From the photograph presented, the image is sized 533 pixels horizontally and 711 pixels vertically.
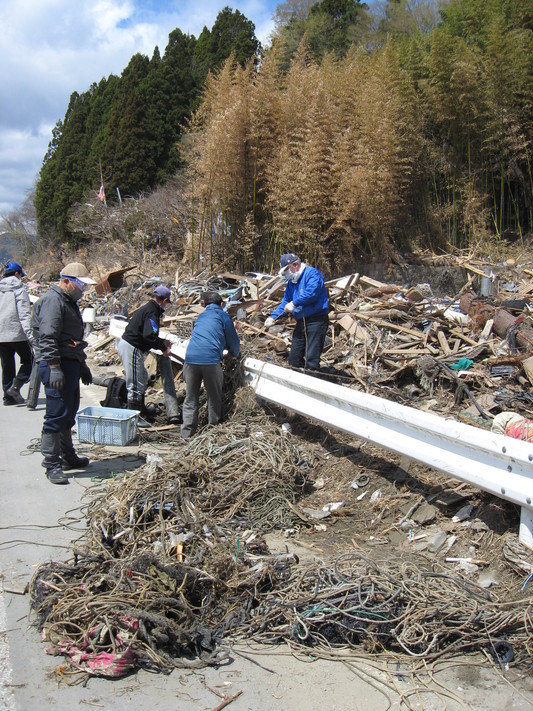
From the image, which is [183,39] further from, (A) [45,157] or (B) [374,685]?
(B) [374,685]

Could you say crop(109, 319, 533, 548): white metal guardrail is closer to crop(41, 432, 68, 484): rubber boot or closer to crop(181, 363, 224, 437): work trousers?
crop(181, 363, 224, 437): work trousers

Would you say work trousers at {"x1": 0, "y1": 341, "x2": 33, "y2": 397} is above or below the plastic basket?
above

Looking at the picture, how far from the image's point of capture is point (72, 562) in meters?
4.13

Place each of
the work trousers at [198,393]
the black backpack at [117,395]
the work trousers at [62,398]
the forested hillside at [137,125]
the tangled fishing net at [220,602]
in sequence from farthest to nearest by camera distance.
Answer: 1. the forested hillside at [137,125]
2. the black backpack at [117,395]
3. the work trousers at [198,393]
4. the work trousers at [62,398]
5. the tangled fishing net at [220,602]

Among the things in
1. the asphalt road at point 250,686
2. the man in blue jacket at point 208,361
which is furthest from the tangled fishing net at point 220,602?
the man in blue jacket at point 208,361

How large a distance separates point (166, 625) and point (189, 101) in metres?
29.1

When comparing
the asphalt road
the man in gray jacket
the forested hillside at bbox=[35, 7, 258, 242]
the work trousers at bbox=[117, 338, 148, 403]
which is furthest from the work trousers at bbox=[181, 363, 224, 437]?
the forested hillside at bbox=[35, 7, 258, 242]

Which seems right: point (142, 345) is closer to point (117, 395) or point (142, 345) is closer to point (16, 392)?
point (117, 395)

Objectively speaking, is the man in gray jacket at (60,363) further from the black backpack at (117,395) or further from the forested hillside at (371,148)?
the forested hillside at (371,148)

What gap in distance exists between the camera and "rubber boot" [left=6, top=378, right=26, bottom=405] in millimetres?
9250

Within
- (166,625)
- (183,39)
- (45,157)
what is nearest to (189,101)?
(183,39)

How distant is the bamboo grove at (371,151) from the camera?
10992mm

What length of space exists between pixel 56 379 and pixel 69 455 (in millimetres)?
916

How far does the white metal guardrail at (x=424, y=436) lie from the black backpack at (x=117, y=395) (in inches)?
96.5
